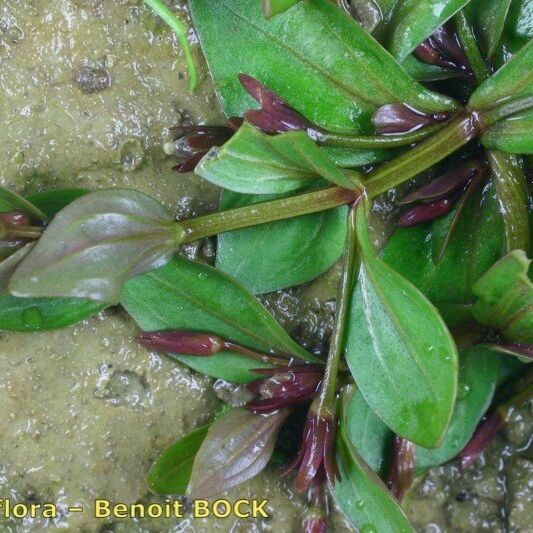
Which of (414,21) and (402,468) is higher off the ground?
Answer: (414,21)

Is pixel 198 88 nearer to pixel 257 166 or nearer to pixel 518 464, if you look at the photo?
pixel 257 166

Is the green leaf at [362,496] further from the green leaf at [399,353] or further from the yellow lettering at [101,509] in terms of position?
the yellow lettering at [101,509]

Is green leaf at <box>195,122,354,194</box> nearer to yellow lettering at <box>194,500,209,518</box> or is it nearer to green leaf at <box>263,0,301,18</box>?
green leaf at <box>263,0,301,18</box>

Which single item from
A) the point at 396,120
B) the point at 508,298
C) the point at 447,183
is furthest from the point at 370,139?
the point at 508,298

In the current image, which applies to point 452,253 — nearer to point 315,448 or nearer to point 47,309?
point 315,448

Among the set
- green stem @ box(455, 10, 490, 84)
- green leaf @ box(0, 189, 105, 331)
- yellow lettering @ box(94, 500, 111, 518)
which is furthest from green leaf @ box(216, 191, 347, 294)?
yellow lettering @ box(94, 500, 111, 518)

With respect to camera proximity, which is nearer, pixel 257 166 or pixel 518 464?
pixel 257 166

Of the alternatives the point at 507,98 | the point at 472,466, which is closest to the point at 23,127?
the point at 507,98
